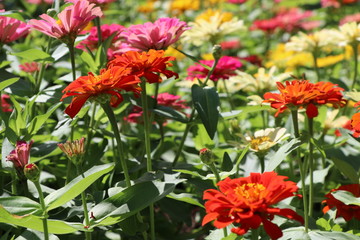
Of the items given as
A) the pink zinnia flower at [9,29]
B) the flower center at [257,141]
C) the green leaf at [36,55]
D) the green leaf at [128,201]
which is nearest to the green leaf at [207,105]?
the flower center at [257,141]

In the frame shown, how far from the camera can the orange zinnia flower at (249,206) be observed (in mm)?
709

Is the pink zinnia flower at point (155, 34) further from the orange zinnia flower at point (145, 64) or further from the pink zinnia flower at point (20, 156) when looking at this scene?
the pink zinnia flower at point (20, 156)

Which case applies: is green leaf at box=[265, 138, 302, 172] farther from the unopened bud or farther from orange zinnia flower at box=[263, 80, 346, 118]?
the unopened bud

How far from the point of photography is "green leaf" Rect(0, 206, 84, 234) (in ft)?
2.59

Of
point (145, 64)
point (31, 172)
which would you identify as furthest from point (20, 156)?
point (145, 64)

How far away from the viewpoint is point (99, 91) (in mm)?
846

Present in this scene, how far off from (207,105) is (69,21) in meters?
0.29

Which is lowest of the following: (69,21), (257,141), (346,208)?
(346,208)

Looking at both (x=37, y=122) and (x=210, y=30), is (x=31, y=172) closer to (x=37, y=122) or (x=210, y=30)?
(x=37, y=122)

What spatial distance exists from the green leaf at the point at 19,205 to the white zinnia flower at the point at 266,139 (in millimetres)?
386

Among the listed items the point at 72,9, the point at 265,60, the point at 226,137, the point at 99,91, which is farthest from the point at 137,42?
the point at 265,60

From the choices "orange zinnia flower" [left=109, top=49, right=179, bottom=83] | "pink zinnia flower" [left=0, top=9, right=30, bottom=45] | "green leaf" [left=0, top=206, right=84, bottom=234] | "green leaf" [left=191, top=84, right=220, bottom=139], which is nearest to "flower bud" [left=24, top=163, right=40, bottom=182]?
"green leaf" [left=0, top=206, right=84, bottom=234]

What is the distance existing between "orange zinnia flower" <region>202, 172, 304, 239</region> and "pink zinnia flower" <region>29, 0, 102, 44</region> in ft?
1.39

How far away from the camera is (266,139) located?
3.37 feet
